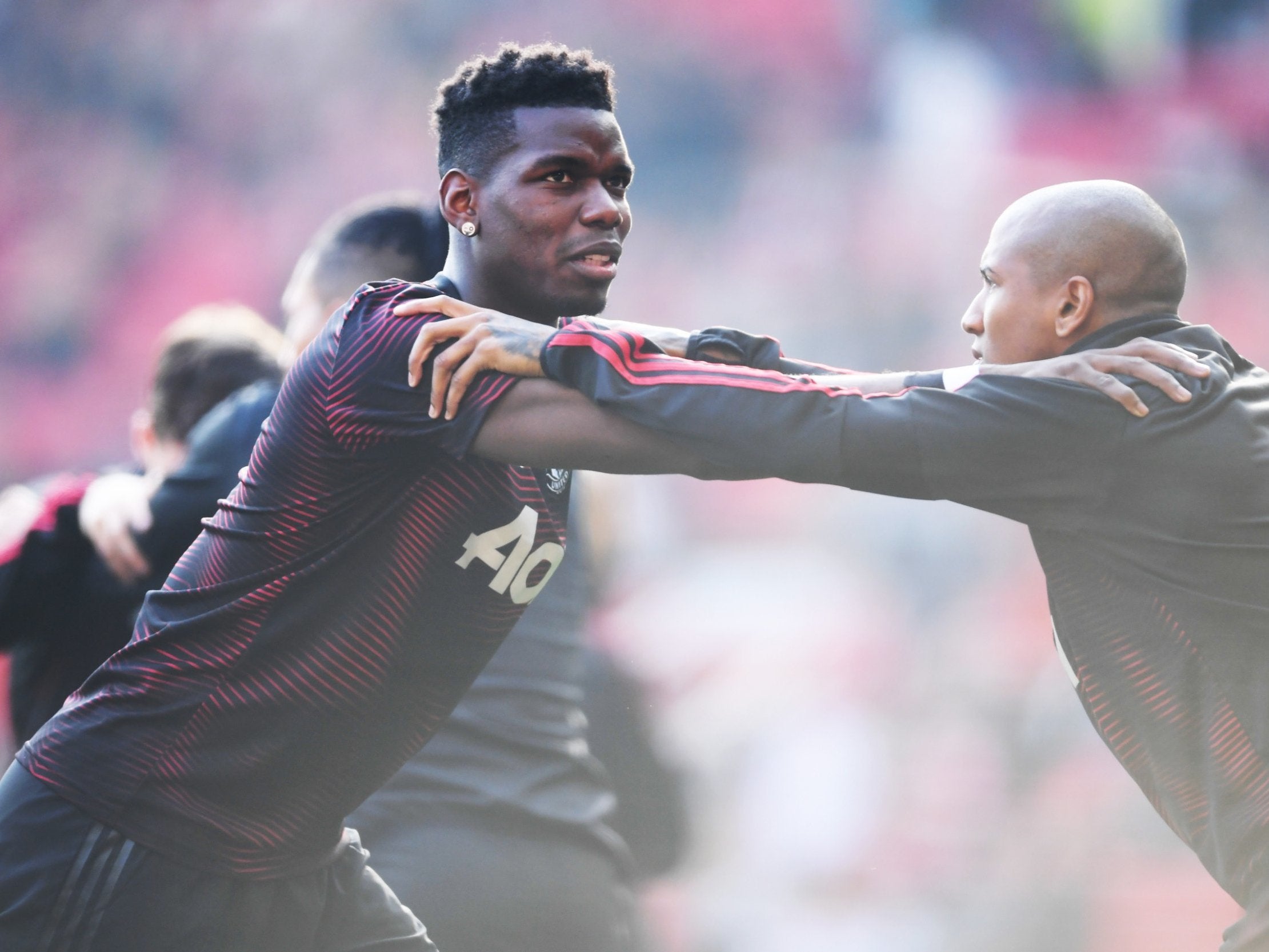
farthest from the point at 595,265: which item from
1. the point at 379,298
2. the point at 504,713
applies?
the point at 504,713

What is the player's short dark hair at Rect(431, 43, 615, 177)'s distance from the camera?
95.0 inches

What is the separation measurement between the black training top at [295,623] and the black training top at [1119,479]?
31cm

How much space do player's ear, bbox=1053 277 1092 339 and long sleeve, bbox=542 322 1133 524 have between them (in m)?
0.26

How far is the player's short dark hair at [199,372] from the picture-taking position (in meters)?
4.02

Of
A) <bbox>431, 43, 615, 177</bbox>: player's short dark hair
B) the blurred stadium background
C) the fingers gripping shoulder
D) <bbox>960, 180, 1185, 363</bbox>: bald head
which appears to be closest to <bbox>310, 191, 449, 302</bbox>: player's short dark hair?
<bbox>431, 43, 615, 177</bbox>: player's short dark hair

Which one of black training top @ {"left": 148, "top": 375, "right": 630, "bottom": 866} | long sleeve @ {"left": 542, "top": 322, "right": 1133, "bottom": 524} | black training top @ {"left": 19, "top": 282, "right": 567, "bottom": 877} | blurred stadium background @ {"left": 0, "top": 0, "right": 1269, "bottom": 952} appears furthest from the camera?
blurred stadium background @ {"left": 0, "top": 0, "right": 1269, "bottom": 952}

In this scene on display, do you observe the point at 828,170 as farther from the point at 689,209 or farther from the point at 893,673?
the point at 893,673

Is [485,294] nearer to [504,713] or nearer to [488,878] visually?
[504,713]

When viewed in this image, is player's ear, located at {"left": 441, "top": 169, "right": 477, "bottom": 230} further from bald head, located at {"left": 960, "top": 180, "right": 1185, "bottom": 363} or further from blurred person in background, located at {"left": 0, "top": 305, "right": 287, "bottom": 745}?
blurred person in background, located at {"left": 0, "top": 305, "right": 287, "bottom": 745}

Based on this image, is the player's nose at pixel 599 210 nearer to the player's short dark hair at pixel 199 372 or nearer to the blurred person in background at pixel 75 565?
the blurred person in background at pixel 75 565

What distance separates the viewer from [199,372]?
402 centimetres

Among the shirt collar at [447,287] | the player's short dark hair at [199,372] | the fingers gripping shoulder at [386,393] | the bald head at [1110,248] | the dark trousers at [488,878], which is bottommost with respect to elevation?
the dark trousers at [488,878]

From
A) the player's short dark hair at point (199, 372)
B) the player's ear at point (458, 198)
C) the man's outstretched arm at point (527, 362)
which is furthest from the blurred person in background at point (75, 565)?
the man's outstretched arm at point (527, 362)

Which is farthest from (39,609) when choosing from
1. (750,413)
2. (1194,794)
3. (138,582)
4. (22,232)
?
(22,232)
